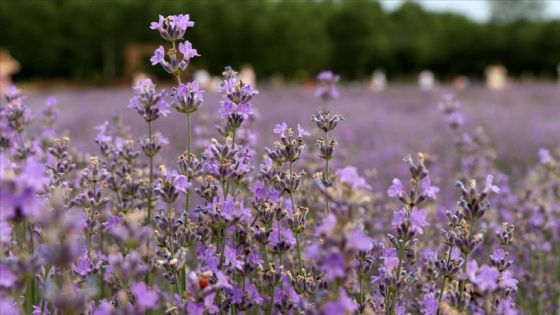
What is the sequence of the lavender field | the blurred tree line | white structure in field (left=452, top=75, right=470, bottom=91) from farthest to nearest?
the blurred tree line, white structure in field (left=452, top=75, right=470, bottom=91), the lavender field

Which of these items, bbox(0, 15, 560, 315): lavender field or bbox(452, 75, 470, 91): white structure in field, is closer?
bbox(0, 15, 560, 315): lavender field

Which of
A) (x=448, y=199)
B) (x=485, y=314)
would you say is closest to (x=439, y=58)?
(x=448, y=199)

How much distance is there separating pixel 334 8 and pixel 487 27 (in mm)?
7946

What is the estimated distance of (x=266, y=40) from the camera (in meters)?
27.4

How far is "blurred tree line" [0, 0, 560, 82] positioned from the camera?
25.4m

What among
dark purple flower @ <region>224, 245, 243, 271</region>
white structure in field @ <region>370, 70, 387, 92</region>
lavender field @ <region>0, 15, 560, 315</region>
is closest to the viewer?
lavender field @ <region>0, 15, 560, 315</region>

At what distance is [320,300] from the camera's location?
1.07 metres

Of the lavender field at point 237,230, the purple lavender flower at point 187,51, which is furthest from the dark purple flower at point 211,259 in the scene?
the purple lavender flower at point 187,51

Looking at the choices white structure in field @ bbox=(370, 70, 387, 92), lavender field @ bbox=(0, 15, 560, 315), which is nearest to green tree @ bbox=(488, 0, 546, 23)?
white structure in field @ bbox=(370, 70, 387, 92)

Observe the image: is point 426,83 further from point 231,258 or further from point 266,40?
point 231,258

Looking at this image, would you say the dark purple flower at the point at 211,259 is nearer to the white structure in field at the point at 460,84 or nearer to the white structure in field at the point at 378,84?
the white structure in field at the point at 460,84

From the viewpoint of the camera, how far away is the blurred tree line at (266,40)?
83.4ft

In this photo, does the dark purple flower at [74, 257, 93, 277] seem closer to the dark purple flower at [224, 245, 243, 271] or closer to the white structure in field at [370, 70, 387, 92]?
the dark purple flower at [224, 245, 243, 271]

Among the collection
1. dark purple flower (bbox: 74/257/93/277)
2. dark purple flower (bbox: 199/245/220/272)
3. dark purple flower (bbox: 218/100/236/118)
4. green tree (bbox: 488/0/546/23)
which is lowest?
dark purple flower (bbox: 74/257/93/277)
